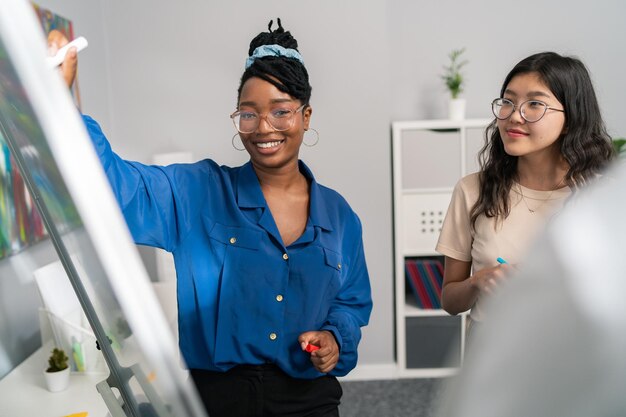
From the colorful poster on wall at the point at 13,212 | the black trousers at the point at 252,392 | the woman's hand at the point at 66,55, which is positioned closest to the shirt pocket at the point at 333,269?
the black trousers at the point at 252,392

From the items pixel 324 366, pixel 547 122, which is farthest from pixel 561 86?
pixel 324 366

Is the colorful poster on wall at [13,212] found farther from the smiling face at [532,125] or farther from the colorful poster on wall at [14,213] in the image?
the smiling face at [532,125]

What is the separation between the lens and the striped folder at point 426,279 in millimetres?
3293

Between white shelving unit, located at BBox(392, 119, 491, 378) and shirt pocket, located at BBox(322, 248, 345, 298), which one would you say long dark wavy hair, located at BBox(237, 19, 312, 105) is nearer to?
shirt pocket, located at BBox(322, 248, 345, 298)

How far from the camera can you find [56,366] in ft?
5.45

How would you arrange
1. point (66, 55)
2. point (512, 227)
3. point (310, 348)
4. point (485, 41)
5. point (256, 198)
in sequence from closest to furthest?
point (66, 55)
point (310, 348)
point (256, 198)
point (512, 227)
point (485, 41)

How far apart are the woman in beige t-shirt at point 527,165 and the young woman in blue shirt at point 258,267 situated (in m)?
0.39

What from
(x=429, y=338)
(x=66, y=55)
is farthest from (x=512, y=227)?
(x=429, y=338)

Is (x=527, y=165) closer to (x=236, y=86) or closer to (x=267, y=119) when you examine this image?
(x=267, y=119)

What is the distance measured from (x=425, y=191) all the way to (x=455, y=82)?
0.64m

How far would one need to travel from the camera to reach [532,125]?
146 centimetres

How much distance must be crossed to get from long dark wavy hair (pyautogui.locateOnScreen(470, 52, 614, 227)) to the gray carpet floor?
1667 mm

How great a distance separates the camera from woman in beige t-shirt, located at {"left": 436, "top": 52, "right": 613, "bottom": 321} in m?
1.47

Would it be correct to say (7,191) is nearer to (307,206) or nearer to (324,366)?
(307,206)
